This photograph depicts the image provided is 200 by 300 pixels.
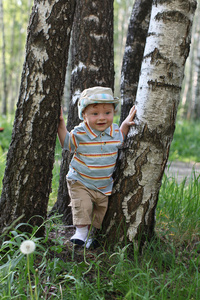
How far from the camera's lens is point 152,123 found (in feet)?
7.42

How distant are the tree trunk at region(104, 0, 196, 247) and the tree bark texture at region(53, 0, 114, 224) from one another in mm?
718

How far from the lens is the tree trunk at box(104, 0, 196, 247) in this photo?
2.19m

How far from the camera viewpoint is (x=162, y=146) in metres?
2.30

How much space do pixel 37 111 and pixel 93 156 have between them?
59 cm

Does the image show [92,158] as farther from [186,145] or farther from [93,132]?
[186,145]

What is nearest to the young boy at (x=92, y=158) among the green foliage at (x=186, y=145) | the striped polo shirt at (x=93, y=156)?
the striped polo shirt at (x=93, y=156)

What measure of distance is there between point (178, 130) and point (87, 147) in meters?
7.60

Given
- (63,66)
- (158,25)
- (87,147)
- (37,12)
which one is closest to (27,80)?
(63,66)

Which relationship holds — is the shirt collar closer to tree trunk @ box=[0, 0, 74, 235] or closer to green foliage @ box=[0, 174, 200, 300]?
tree trunk @ box=[0, 0, 74, 235]

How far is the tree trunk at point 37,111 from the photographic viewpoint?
211 centimetres

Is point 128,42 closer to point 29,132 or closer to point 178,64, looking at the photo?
point 178,64

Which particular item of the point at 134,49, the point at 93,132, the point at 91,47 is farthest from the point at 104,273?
the point at 134,49

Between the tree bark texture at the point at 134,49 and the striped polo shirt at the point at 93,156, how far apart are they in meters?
0.72

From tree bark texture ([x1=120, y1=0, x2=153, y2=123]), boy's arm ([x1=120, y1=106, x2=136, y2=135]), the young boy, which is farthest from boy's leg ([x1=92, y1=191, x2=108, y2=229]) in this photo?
tree bark texture ([x1=120, y1=0, x2=153, y2=123])
